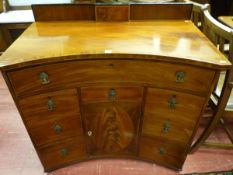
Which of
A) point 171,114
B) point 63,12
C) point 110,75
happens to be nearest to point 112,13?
point 63,12

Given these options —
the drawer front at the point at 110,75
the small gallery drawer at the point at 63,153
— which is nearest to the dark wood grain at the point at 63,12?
the drawer front at the point at 110,75

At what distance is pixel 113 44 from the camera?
0.92 metres

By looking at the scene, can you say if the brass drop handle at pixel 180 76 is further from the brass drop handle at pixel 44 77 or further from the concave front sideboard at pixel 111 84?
the brass drop handle at pixel 44 77

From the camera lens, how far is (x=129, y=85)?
38.1 inches

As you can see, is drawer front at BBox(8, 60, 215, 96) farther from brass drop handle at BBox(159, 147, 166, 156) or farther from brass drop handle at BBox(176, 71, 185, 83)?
brass drop handle at BBox(159, 147, 166, 156)

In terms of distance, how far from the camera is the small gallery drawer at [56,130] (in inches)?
42.1

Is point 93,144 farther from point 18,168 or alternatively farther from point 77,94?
point 18,168

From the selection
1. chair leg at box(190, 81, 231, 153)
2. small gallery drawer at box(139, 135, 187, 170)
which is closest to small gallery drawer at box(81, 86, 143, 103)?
small gallery drawer at box(139, 135, 187, 170)

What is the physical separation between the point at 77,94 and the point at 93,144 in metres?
0.42

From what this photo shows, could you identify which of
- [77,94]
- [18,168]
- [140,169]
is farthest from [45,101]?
[140,169]

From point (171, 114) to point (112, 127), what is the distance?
35cm

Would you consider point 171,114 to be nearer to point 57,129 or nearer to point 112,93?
point 112,93

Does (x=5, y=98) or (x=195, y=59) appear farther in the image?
(x=5, y=98)

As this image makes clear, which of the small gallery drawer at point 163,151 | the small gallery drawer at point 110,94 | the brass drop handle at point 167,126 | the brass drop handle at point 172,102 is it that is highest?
the small gallery drawer at point 110,94
